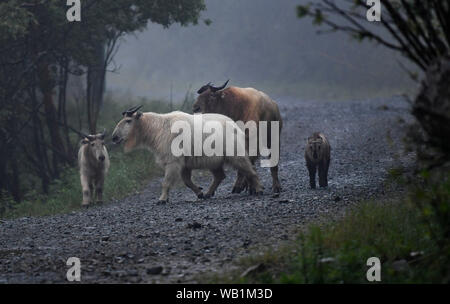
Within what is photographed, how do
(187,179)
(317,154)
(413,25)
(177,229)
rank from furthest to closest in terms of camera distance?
(187,179) → (317,154) → (177,229) → (413,25)

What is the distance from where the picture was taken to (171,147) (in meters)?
10.9

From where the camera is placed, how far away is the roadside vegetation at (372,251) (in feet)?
17.3

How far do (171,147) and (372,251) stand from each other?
17.8 feet

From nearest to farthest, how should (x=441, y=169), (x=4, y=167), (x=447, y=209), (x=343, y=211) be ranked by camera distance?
(x=447, y=209) < (x=441, y=169) < (x=343, y=211) < (x=4, y=167)

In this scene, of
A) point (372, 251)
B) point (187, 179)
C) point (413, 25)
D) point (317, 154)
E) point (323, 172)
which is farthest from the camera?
point (187, 179)

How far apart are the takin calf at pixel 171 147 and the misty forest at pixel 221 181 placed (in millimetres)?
81

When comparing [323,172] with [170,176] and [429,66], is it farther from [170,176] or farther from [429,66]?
[429,66]

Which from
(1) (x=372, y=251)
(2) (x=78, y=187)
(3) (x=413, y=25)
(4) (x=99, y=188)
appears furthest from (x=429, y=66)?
(2) (x=78, y=187)

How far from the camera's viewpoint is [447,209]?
4926mm

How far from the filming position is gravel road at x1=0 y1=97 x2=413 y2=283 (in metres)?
6.42

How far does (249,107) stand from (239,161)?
127 centimetres

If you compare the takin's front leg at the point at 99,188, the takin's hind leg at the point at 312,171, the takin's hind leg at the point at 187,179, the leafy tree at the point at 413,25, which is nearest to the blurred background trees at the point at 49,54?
the takin's front leg at the point at 99,188
